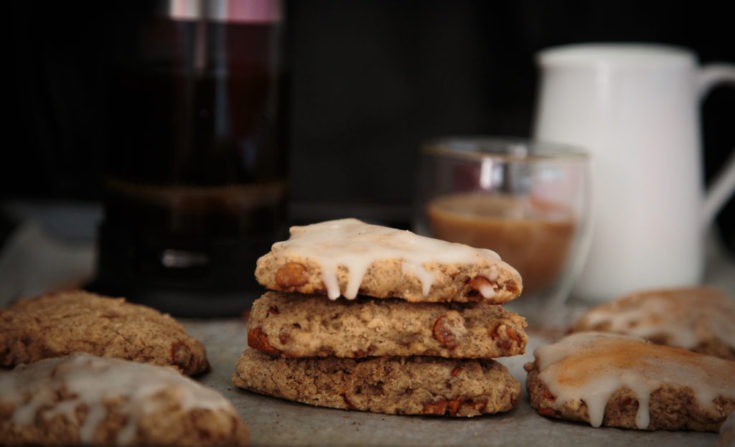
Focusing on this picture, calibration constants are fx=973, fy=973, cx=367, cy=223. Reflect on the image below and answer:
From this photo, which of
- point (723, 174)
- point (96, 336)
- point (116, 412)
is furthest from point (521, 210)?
point (116, 412)

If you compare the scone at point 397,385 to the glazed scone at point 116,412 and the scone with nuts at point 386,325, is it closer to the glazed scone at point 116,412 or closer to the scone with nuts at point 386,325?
the scone with nuts at point 386,325

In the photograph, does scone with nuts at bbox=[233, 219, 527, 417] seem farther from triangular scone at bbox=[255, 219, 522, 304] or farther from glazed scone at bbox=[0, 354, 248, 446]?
glazed scone at bbox=[0, 354, 248, 446]

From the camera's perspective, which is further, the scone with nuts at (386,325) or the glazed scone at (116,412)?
the scone with nuts at (386,325)

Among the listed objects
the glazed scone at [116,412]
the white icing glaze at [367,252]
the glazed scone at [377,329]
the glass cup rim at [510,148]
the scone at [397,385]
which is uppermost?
the glass cup rim at [510,148]

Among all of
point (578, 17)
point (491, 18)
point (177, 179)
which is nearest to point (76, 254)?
point (177, 179)

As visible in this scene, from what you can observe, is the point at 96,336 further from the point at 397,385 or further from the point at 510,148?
the point at 510,148

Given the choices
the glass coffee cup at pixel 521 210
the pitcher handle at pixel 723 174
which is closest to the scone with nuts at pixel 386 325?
the glass coffee cup at pixel 521 210

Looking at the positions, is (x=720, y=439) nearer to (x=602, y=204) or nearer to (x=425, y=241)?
(x=425, y=241)

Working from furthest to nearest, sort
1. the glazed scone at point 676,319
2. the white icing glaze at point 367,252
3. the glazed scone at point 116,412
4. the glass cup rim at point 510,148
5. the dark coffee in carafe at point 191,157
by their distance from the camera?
1. the glass cup rim at point 510,148
2. the dark coffee in carafe at point 191,157
3. the glazed scone at point 676,319
4. the white icing glaze at point 367,252
5. the glazed scone at point 116,412
